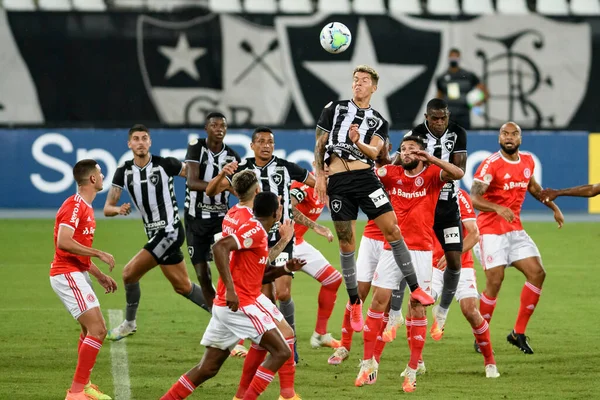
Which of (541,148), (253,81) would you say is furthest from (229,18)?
(541,148)

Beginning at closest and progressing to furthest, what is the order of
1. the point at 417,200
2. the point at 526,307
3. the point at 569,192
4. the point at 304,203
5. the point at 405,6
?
1. the point at 417,200
2. the point at 569,192
3. the point at 526,307
4. the point at 304,203
5. the point at 405,6

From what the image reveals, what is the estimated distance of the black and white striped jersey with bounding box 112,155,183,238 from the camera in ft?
38.1

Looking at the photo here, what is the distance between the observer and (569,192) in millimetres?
11305

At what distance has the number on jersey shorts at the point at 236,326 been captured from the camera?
8.28m

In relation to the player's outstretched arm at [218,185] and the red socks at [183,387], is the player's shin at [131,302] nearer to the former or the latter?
the player's outstretched arm at [218,185]

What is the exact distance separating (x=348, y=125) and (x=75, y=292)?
2981mm

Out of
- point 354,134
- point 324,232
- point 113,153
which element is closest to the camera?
point 354,134

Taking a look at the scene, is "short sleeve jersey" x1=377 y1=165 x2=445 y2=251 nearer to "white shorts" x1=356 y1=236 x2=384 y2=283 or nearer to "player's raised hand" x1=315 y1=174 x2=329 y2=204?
"player's raised hand" x1=315 y1=174 x2=329 y2=204

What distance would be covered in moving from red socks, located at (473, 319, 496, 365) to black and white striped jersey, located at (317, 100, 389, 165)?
1833 millimetres

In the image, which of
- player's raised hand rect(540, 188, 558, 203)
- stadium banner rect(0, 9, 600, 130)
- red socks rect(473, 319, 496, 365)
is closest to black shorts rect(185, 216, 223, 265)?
red socks rect(473, 319, 496, 365)

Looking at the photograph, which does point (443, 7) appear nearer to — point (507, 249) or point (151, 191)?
A: point (507, 249)

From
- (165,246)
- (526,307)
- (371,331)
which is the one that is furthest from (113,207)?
(526,307)

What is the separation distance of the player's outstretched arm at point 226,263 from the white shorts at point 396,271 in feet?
6.89

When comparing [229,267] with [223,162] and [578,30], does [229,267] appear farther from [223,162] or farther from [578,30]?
[578,30]
